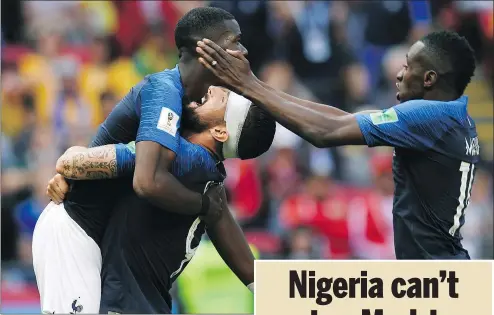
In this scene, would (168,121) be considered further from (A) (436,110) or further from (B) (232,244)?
(A) (436,110)

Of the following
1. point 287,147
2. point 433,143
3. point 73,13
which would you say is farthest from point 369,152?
point 433,143

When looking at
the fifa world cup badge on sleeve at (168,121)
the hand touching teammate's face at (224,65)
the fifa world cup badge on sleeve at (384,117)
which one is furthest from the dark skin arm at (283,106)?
the fifa world cup badge on sleeve at (168,121)

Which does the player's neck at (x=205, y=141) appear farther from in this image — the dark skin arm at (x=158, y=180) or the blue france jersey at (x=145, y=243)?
the dark skin arm at (x=158, y=180)

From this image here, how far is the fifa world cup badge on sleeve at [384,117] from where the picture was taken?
5211 millimetres

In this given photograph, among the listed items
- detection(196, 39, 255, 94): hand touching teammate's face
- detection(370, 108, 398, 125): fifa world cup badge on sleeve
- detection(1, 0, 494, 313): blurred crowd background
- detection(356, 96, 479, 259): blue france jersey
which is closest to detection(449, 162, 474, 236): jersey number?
detection(356, 96, 479, 259): blue france jersey

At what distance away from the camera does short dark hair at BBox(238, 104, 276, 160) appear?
5125 mm

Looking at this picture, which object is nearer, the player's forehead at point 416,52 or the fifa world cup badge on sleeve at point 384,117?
the fifa world cup badge on sleeve at point 384,117

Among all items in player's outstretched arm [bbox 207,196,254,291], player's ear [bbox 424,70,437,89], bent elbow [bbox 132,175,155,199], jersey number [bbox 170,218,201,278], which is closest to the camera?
bent elbow [bbox 132,175,155,199]

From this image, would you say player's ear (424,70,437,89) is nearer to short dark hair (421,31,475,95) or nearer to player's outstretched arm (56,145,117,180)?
short dark hair (421,31,475,95)

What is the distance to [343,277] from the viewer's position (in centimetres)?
486

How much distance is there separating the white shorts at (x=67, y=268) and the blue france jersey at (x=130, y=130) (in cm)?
7

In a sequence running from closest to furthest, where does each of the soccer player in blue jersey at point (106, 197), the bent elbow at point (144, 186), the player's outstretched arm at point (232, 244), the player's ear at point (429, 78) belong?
the bent elbow at point (144, 186), the soccer player in blue jersey at point (106, 197), the player's outstretched arm at point (232, 244), the player's ear at point (429, 78)

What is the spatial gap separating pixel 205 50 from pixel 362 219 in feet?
20.3

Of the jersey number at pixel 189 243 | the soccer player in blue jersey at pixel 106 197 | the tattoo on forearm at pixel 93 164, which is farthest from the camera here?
the jersey number at pixel 189 243
